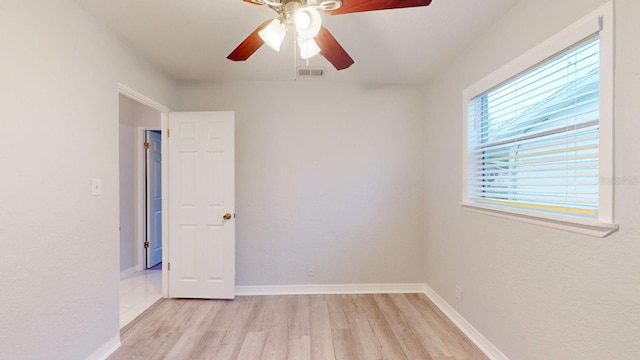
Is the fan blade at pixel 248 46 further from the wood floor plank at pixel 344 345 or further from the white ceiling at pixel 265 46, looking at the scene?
the wood floor plank at pixel 344 345

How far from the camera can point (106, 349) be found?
6.36 feet

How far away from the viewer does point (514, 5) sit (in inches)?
67.5

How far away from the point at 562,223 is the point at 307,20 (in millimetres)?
1655

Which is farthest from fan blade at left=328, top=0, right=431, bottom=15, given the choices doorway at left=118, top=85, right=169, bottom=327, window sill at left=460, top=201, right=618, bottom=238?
doorway at left=118, top=85, right=169, bottom=327

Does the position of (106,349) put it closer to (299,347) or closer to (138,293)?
(138,293)

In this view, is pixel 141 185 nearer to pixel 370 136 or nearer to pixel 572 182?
pixel 370 136

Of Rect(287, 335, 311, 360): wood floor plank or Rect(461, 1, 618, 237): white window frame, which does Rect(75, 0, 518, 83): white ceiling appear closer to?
Rect(461, 1, 618, 237): white window frame

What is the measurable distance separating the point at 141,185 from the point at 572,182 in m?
4.59

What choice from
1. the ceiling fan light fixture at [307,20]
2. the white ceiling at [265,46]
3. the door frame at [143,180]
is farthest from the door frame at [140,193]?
the ceiling fan light fixture at [307,20]

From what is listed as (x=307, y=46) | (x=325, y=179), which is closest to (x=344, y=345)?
(x=325, y=179)

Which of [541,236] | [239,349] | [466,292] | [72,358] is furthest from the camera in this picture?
[466,292]

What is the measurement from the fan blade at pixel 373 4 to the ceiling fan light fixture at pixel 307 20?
125 millimetres

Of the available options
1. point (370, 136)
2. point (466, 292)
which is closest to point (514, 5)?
point (370, 136)

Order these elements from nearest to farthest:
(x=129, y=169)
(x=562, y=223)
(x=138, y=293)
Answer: (x=562, y=223) < (x=138, y=293) < (x=129, y=169)
